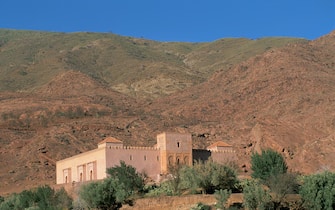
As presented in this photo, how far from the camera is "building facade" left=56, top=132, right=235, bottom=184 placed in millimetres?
44406

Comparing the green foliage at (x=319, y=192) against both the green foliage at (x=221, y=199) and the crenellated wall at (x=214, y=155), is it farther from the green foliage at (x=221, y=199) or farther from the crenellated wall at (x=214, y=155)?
the crenellated wall at (x=214, y=155)

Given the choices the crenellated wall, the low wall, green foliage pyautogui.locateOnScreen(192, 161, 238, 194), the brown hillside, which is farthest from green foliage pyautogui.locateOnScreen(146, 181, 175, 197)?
the brown hillside

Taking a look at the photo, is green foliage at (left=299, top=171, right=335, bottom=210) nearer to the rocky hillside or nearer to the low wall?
the low wall

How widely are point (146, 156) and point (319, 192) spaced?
52.9ft

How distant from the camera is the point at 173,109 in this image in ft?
243

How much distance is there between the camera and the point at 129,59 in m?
116

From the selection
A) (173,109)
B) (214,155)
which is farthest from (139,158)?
(173,109)

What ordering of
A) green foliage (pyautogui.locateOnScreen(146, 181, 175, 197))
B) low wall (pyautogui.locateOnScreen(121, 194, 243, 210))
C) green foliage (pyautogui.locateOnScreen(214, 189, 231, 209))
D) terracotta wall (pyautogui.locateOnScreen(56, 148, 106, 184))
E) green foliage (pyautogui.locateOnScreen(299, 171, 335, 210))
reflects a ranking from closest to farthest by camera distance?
green foliage (pyautogui.locateOnScreen(214, 189, 231, 209)), green foliage (pyautogui.locateOnScreen(299, 171, 335, 210)), low wall (pyautogui.locateOnScreen(121, 194, 243, 210)), green foliage (pyautogui.locateOnScreen(146, 181, 175, 197)), terracotta wall (pyautogui.locateOnScreen(56, 148, 106, 184))

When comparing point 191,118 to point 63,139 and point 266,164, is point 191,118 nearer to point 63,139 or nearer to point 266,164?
point 63,139

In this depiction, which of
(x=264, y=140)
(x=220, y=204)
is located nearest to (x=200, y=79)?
(x=264, y=140)

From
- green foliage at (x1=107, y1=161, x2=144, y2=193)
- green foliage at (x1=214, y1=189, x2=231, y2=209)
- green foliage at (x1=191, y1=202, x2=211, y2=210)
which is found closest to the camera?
green foliage at (x1=191, y1=202, x2=211, y2=210)

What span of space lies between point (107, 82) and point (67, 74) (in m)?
12.8

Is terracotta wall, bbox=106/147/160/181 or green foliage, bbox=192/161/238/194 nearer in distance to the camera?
green foliage, bbox=192/161/238/194

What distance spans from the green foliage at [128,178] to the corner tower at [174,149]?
5.91 meters
